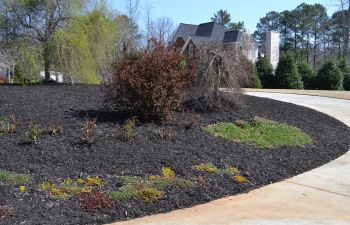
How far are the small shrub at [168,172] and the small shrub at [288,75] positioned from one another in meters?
27.2

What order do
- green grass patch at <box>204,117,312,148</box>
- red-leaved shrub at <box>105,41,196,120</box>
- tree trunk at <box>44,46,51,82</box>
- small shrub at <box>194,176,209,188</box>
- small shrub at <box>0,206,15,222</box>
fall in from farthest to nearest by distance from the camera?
tree trunk at <box>44,46,51,82</box> < green grass patch at <box>204,117,312,148</box> < red-leaved shrub at <box>105,41,196,120</box> < small shrub at <box>194,176,209,188</box> < small shrub at <box>0,206,15,222</box>

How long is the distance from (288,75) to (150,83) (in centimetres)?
2561

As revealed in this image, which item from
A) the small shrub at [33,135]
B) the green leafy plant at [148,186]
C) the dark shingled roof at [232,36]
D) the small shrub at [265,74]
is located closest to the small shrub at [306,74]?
the small shrub at [265,74]

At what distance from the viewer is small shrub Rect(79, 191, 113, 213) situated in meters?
4.89

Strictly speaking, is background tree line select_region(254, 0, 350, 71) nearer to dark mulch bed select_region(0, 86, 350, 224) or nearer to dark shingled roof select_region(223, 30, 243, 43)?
dark shingled roof select_region(223, 30, 243, 43)

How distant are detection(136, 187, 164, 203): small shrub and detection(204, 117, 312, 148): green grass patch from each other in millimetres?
3148

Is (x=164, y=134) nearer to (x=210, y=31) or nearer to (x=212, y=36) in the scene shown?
(x=212, y=36)

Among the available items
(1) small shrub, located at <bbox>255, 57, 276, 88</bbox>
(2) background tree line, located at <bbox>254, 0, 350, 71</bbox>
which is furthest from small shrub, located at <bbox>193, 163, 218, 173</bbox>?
(2) background tree line, located at <bbox>254, 0, 350, 71</bbox>

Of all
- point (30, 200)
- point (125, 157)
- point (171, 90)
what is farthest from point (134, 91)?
point (30, 200)

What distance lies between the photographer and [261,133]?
359 inches

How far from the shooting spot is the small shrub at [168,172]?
614cm

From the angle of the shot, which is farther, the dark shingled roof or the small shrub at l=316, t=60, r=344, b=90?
the dark shingled roof

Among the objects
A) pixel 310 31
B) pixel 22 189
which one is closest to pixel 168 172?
pixel 22 189

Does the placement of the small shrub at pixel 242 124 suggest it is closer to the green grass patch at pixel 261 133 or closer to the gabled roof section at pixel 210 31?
the green grass patch at pixel 261 133
